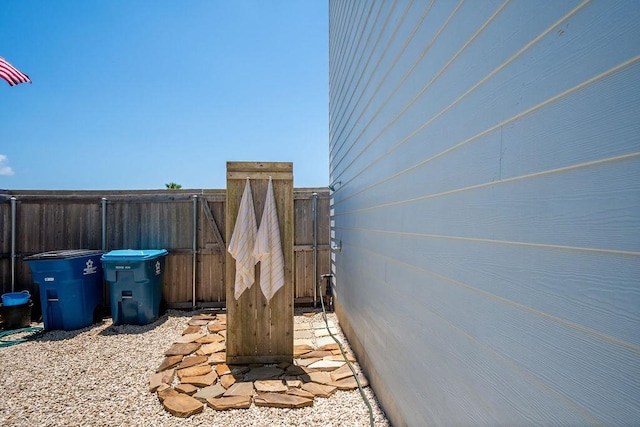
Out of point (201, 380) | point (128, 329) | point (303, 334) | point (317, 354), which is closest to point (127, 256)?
point (128, 329)

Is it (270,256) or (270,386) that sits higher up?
(270,256)

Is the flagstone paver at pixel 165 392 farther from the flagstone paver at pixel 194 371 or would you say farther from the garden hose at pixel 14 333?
the garden hose at pixel 14 333

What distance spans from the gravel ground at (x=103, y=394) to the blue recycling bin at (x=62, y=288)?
14.5 inches

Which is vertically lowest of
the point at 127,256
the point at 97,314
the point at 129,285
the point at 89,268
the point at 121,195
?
the point at 97,314

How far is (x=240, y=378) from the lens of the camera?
126 inches

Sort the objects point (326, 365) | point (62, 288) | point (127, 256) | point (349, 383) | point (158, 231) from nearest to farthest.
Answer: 1. point (349, 383)
2. point (326, 365)
3. point (62, 288)
4. point (127, 256)
5. point (158, 231)

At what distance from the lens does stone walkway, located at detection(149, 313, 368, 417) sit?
2.73m

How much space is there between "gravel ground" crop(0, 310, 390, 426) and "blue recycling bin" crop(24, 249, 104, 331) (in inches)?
14.5

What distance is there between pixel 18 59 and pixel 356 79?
221 inches

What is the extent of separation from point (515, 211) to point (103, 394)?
3.54 metres

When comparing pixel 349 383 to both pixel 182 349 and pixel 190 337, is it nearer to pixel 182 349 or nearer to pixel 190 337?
pixel 182 349

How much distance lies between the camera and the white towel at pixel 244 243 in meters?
3.46

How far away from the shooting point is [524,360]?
2.85ft

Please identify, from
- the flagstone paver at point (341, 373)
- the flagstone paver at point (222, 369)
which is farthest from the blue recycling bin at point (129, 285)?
the flagstone paver at point (341, 373)
